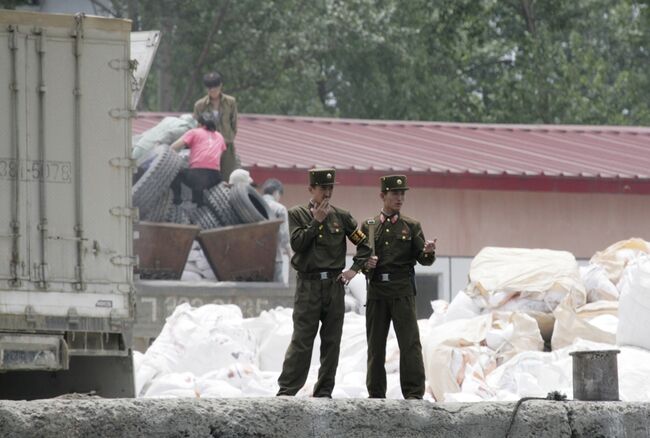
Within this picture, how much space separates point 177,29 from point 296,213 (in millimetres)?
30252

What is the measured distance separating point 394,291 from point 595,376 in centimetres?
132

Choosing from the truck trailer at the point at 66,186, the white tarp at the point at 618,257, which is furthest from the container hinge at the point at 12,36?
the white tarp at the point at 618,257

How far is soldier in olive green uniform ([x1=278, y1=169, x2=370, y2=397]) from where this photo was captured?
368 inches

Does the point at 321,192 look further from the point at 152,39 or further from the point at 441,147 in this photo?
the point at 441,147

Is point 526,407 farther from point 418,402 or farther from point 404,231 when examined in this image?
point 404,231

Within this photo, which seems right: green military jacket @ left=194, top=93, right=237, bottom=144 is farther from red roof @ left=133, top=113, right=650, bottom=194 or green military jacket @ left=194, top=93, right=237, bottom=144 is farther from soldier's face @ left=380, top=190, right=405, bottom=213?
soldier's face @ left=380, top=190, right=405, bottom=213

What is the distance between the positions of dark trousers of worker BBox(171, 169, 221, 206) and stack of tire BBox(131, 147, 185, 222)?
145mm

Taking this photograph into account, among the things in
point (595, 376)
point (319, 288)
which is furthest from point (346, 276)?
point (595, 376)

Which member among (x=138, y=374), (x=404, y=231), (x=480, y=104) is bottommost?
(x=138, y=374)

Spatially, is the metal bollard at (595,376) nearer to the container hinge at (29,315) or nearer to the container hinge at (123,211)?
the container hinge at (123,211)

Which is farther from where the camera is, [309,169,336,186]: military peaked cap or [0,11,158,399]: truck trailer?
[0,11,158,399]: truck trailer

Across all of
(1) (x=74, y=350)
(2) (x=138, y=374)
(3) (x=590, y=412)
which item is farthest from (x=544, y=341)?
(3) (x=590, y=412)

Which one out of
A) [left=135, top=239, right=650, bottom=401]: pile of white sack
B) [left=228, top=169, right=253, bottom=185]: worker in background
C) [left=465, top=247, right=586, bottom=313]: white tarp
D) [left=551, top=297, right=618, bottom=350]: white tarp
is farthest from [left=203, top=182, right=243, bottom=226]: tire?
[left=551, top=297, right=618, bottom=350]: white tarp

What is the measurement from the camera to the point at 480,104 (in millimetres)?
40000
